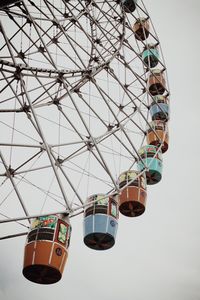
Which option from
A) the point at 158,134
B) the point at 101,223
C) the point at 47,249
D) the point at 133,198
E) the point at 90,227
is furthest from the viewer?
the point at 158,134

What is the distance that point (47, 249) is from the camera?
1038 centimetres

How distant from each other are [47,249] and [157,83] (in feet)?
57.8

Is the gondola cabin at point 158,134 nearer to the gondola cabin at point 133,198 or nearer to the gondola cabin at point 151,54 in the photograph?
the gondola cabin at point 133,198

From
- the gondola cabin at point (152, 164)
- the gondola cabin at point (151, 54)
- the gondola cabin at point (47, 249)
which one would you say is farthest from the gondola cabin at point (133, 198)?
the gondola cabin at point (151, 54)

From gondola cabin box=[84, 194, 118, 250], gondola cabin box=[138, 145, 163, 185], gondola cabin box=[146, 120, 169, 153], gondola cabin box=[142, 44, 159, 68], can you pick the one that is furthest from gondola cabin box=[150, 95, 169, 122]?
gondola cabin box=[84, 194, 118, 250]

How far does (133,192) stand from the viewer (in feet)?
53.4

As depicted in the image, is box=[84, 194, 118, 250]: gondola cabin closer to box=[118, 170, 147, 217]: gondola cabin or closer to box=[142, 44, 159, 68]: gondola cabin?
box=[118, 170, 147, 217]: gondola cabin

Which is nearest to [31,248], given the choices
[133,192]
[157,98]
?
[133,192]

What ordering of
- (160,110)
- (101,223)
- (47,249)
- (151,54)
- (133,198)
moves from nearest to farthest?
(47,249)
(101,223)
(133,198)
(160,110)
(151,54)

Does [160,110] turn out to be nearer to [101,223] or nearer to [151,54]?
[151,54]

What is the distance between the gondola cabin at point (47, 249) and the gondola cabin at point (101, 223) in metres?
2.12

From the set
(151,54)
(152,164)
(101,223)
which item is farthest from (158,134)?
(101,223)

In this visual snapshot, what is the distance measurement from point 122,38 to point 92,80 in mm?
6971

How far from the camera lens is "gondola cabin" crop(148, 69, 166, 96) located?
25.6 m
